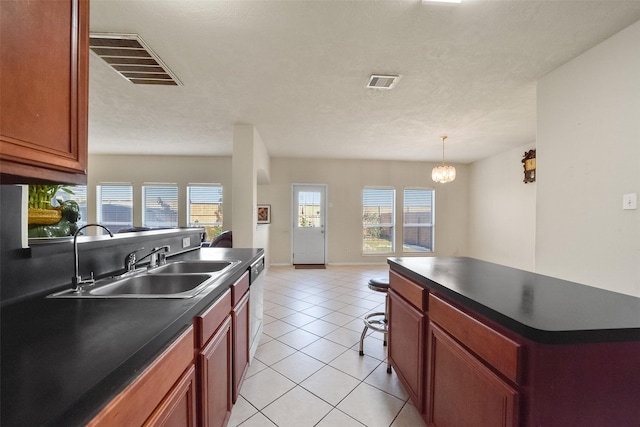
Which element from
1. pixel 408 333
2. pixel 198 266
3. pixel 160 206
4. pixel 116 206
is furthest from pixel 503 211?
pixel 116 206

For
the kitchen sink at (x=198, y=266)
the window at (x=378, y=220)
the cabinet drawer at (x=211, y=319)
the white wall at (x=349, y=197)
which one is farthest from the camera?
the window at (x=378, y=220)

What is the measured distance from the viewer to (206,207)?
6262 mm

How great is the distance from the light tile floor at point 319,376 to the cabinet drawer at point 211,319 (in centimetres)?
74

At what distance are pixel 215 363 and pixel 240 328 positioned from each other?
1.50 ft

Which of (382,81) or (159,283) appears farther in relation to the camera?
(382,81)

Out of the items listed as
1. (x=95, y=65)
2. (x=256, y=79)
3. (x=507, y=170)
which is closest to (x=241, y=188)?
(x=256, y=79)

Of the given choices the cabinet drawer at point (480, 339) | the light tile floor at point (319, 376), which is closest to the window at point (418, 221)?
the light tile floor at point (319, 376)

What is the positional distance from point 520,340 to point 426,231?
6174 mm

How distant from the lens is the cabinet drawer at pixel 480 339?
0.81m

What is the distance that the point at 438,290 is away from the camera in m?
1.25

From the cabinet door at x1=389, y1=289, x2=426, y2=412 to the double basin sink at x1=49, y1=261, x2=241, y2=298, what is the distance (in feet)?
3.76

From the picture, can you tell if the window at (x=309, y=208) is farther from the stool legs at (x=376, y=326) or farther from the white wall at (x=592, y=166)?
the white wall at (x=592, y=166)

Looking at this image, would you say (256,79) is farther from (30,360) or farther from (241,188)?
(30,360)

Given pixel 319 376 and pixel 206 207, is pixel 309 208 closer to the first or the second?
pixel 206 207
